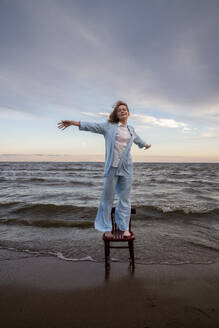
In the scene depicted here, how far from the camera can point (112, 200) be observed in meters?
3.33

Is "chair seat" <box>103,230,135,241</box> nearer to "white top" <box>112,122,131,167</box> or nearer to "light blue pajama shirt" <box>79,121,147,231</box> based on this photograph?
"light blue pajama shirt" <box>79,121,147,231</box>

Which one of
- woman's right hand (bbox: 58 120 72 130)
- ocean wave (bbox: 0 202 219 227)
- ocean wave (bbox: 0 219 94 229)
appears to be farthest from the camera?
ocean wave (bbox: 0 202 219 227)

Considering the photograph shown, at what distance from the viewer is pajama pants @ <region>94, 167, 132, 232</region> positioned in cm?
329

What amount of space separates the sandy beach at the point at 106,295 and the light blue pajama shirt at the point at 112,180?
2.72 feet

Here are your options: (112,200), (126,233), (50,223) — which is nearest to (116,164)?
(112,200)

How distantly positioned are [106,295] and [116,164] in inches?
71.4

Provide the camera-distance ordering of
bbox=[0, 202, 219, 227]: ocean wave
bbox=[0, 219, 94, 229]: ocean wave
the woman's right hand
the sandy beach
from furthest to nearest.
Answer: bbox=[0, 202, 219, 227]: ocean wave < bbox=[0, 219, 94, 229]: ocean wave < the woman's right hand < the sandy beach

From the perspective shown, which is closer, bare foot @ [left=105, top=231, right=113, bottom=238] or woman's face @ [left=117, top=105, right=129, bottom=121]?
bare foot @ [left=105, top=231, right=113, bottom=238]

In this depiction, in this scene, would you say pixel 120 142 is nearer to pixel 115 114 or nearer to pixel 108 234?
pixel 115 114

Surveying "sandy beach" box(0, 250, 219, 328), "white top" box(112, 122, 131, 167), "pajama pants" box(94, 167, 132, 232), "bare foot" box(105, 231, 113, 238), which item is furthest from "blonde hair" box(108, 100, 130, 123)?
"sandy beach" box(0, 250, 219, 328)

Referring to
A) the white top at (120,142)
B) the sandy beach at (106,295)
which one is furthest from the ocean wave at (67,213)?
the white top at (120,142)

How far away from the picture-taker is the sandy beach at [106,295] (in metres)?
2.30

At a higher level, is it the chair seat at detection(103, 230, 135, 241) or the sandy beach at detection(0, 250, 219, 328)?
the chair seat at detection(103, 230, 135, 241)

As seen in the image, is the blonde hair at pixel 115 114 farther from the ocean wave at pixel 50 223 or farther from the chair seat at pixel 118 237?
the ocean wave at pixel 50 223
